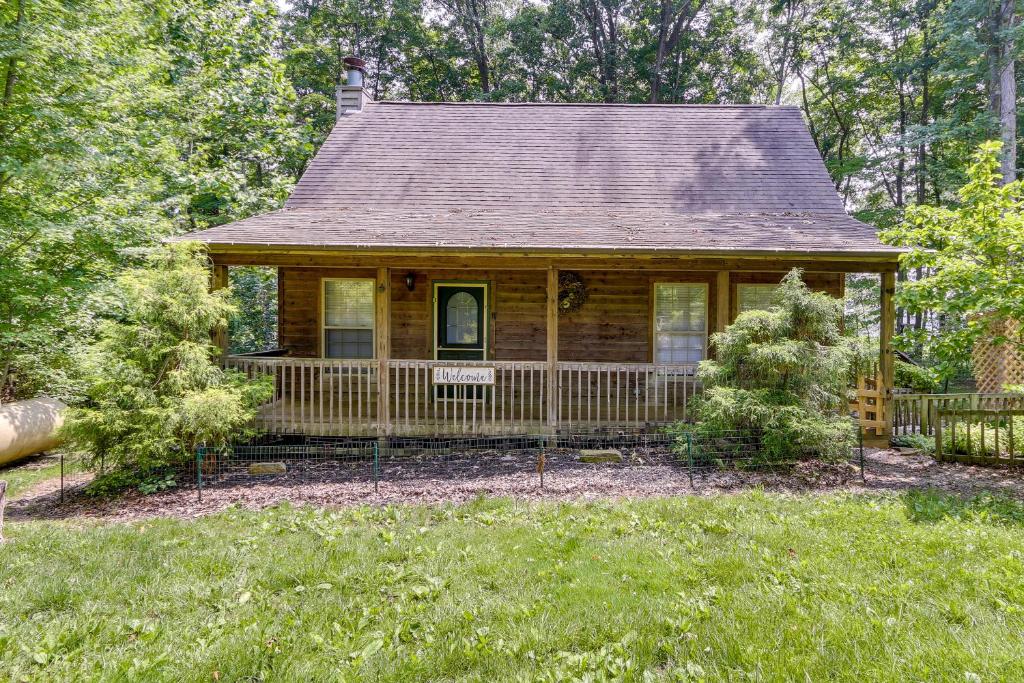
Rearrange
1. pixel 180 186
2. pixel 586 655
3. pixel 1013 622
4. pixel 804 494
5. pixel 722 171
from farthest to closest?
pixel 180 186
pixel 722 171
pixel 804 494
pixel 1013 622
pixel 586 655

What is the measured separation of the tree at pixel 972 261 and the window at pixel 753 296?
2.94 metres

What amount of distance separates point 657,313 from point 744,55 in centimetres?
2063

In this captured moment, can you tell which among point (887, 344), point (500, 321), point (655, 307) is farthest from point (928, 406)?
point (500, 321)

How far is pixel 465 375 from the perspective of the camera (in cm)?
831

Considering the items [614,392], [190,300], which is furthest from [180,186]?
[614,392]

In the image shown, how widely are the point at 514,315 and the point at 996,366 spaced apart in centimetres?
984

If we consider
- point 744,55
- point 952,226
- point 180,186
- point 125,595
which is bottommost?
point 125,595

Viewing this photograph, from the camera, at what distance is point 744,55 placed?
81.5 ft

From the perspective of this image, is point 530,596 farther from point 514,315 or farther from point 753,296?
point 753,296

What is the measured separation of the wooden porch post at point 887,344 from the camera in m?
8.18

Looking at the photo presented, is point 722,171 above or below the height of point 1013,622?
above

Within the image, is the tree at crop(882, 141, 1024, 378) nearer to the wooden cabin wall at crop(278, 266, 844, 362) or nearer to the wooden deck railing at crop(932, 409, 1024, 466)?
the wooden deck railing at crop(932, 409, 1024, 466)

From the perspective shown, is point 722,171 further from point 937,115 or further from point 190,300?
point 937,115

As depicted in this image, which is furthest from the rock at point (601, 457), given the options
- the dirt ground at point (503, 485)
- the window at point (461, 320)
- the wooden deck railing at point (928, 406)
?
the wooden deck railing at point (928, 406)
